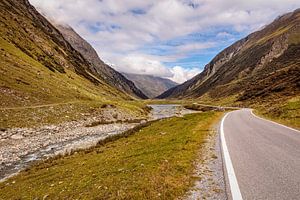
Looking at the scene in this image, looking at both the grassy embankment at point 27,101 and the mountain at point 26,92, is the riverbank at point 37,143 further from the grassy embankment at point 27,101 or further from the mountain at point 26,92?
the mountain at point 26,92

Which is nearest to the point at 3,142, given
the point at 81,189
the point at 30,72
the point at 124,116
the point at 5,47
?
the point at 81,189

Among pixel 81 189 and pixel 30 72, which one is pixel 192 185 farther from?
pixel 30 72

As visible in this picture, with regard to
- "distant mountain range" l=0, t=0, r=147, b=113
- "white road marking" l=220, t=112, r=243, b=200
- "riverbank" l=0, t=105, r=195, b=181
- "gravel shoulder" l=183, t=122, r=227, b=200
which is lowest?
"riverbank" l=0, t=105, r=195, b=181

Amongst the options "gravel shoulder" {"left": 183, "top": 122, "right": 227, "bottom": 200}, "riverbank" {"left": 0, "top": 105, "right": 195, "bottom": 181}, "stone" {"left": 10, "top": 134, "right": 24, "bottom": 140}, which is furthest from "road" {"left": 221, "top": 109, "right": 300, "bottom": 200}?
"stone" {"left": 10, "top": 134, "right": 24, "bottom": 140}

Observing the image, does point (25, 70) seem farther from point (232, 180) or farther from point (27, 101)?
point (232, 180)

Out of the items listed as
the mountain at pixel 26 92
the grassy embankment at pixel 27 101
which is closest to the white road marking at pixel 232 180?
the grassy embankment at pixel 27 101

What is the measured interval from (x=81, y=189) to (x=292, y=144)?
1305cm

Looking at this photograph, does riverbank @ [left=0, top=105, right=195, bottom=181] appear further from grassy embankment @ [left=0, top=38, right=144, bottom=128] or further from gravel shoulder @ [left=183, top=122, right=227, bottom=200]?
gravel shoulder @ [left=183, top=122, right=227, bottom=200]

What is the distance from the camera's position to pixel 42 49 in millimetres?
142250

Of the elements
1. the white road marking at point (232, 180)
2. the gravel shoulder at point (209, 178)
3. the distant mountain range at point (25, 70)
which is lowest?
the gravel shoulder at point (209, 178)

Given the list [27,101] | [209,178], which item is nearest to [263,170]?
[209,178]

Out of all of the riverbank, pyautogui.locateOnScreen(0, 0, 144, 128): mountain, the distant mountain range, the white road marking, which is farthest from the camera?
the distant mountain range

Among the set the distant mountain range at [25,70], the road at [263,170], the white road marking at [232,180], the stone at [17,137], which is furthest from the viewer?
the distant mountain range at [25,70]

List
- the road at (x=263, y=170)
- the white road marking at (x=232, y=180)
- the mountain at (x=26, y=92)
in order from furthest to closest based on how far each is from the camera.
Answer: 1. the mountain at (x=26, y=92)
2. the road at (x=263, y=170)
3. the white road marking at (x=232, y=180)
